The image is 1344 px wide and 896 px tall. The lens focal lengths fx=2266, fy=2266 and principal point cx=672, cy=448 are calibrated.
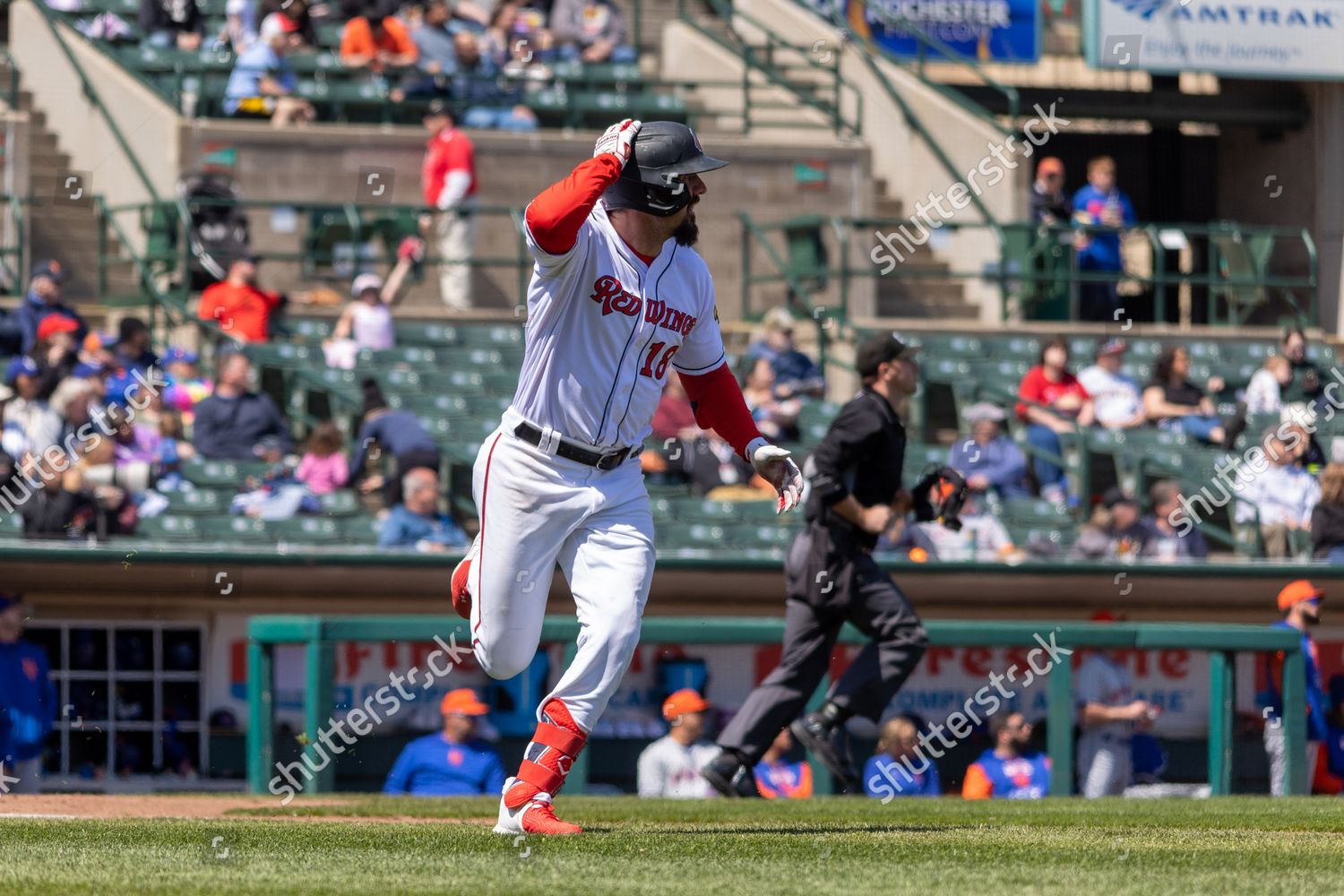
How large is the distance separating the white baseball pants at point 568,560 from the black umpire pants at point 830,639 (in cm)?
247

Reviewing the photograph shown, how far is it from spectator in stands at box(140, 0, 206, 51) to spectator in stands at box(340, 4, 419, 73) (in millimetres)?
1155

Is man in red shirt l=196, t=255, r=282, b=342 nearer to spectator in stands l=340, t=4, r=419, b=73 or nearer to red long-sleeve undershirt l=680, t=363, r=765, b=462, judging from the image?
spectator in stands l=340, t=4, r=419, b=73

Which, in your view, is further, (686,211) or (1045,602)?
(1045,602)

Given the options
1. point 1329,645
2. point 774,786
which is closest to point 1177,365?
point 1329,645

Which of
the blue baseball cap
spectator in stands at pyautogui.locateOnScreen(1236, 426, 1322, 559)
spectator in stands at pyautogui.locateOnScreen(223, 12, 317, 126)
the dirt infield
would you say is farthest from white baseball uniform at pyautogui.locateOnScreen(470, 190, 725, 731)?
spectator in stands at pyautogui.locateOnScreen(223, 12, 317, 126)

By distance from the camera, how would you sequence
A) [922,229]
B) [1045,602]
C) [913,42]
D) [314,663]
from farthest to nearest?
[913,42] → [922,229] → [1045,602] → [314,663]

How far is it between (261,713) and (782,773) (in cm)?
236

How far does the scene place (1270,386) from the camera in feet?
52.3

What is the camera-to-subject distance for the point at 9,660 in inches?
409

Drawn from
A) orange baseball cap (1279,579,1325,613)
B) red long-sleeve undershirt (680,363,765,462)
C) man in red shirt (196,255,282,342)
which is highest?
man in red shirt (196,255,282,342)

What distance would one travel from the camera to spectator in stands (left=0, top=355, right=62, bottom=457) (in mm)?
12188

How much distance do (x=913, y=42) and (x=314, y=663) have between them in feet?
39.4

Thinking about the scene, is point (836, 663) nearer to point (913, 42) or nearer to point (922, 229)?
point (922, 229)

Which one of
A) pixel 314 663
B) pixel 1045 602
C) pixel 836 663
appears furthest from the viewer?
pixel 1045 602
